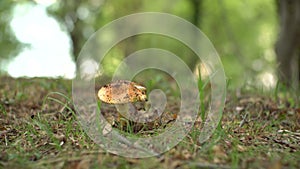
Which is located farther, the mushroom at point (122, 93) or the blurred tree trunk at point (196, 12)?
the blurred tree trunk at point (196, 12)

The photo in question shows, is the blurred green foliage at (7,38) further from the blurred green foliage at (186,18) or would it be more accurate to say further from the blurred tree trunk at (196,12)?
the blurred tree trunk at (196,12)

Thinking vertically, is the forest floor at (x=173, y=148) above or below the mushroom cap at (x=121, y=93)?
below

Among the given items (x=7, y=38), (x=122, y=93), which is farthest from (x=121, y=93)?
(x=7, y=38)

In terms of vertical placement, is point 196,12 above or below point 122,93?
above

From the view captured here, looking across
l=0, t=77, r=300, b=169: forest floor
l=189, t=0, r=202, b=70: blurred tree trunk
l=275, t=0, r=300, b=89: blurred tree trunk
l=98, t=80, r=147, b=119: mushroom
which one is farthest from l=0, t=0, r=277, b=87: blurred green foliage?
l=98, t=80, r=147, b=119: mushroom

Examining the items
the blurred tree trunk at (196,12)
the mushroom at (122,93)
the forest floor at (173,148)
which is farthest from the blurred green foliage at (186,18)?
the mushroom at (122,93)

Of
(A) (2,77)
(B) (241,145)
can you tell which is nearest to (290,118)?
(B) (241,145)

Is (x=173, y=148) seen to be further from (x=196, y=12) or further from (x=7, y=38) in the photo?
(x=7, y=38)

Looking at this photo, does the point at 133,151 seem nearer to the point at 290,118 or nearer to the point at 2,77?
the point at 290,118
